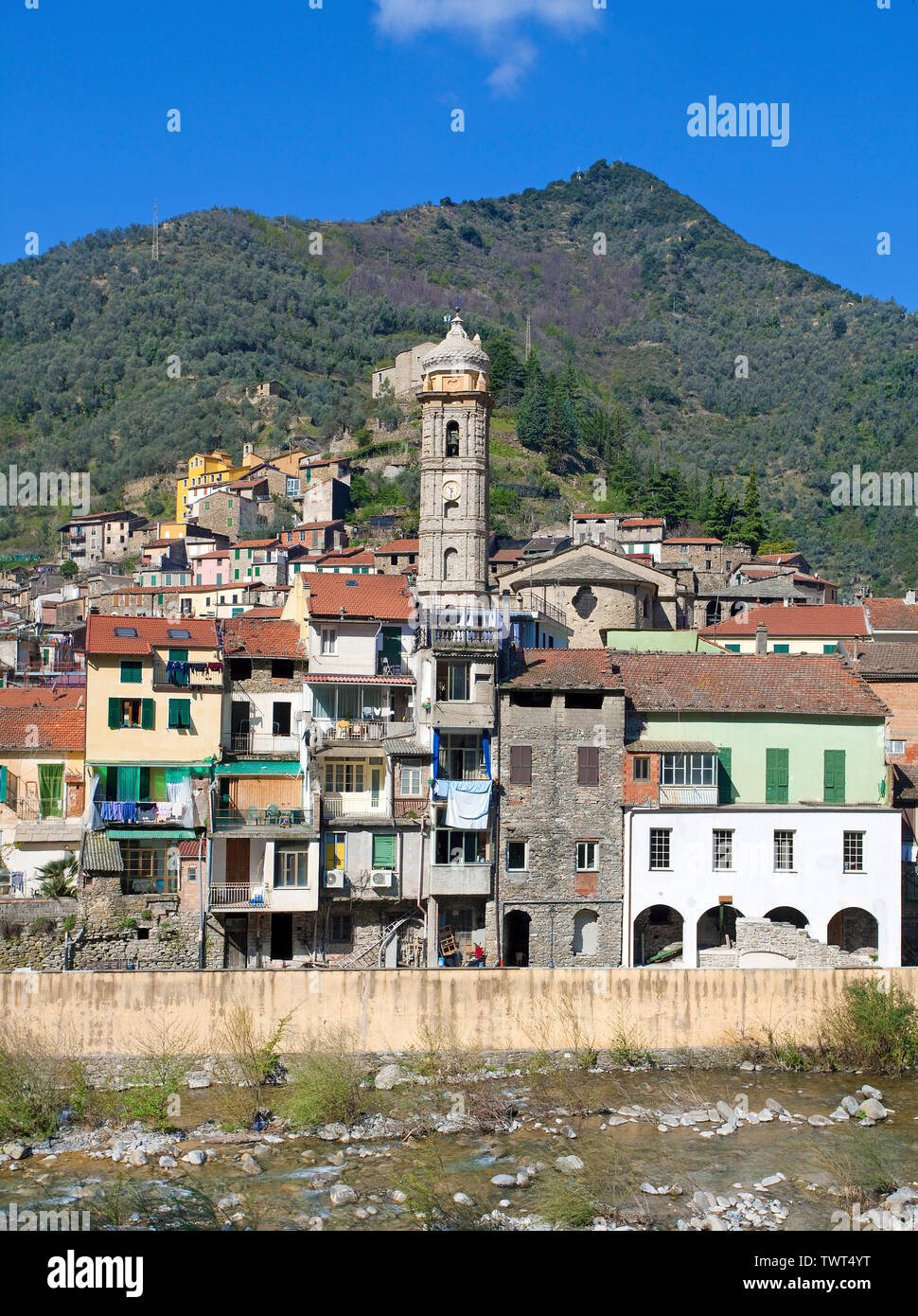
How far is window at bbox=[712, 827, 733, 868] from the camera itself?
3847cm

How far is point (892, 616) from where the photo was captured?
223 ft

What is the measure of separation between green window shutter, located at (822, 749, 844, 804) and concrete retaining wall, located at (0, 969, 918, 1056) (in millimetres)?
8415

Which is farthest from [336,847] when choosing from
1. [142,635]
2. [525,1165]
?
[525,1165]

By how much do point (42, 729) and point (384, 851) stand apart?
460 inches

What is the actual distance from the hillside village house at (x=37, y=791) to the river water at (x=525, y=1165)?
11.1 metres

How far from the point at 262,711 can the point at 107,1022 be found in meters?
14.0

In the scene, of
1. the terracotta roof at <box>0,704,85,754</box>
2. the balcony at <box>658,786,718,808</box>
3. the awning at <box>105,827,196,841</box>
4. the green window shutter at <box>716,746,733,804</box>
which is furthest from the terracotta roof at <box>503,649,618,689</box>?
the terracotta roof at <box>0,704,85,754</box>

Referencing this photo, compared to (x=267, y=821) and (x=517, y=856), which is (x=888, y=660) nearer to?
(x=517, y=856)

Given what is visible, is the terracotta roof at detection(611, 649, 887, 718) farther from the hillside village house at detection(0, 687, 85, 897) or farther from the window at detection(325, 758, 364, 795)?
the hillside village house at detection(0, 687, 85, 897)

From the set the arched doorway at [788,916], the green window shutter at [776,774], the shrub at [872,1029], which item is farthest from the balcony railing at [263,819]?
the shrub at [872,1029]

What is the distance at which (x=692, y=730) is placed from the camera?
136 ft

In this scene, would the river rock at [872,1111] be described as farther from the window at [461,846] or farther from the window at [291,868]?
the window at [291,868]

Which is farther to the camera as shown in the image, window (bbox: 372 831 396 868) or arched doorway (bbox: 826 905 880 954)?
arched doorway (bbox: 826 905 880 954)
